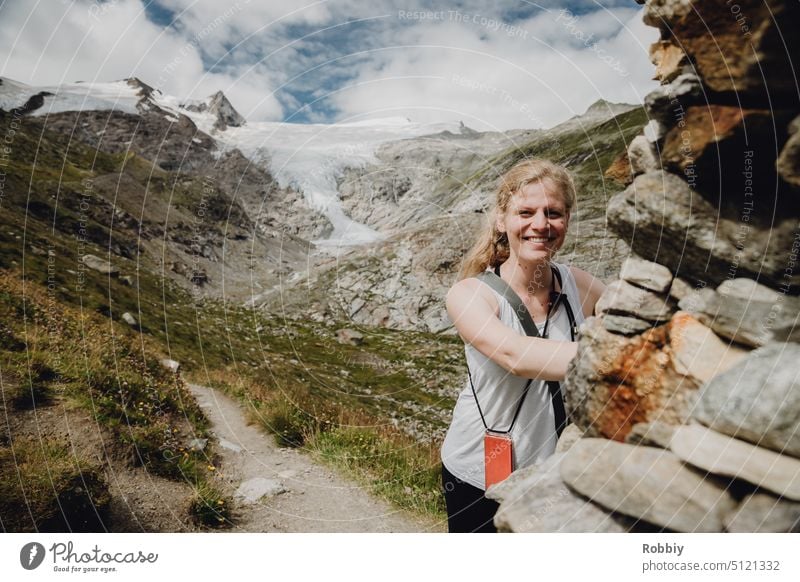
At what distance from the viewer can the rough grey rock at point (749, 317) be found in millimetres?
1993

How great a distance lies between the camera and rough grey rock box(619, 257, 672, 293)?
7.42ft

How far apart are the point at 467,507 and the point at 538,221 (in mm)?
1762

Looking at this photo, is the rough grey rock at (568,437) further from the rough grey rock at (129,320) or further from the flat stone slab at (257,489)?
the rough grey rock at (129,320)

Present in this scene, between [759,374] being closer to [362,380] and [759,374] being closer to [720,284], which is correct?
[720,284]

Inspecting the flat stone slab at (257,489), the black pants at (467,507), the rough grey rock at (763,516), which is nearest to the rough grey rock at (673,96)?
the rough grey rock at (763,516)

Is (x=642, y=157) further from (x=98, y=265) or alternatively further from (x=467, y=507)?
(x=98, y=265)

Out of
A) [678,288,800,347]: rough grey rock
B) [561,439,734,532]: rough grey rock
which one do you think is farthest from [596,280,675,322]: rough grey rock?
[561,439,734,532]: rough grey rock

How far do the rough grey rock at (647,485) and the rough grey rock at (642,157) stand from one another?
1347 millimetres

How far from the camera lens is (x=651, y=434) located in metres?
2.12

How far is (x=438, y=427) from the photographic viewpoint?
1772 cm

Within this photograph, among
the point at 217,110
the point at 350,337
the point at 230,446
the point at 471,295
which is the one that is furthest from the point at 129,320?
the point at 217,110

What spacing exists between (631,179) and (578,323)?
845 millimetres

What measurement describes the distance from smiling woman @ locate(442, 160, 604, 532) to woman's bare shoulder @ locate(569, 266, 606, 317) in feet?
0.04
